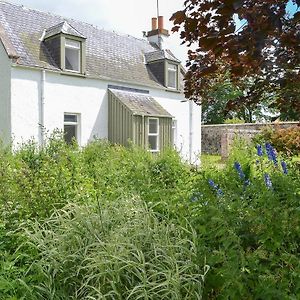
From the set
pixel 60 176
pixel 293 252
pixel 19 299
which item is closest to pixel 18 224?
pixel 60 176

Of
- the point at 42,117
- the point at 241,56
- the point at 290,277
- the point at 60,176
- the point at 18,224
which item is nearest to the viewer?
the point at 290,277

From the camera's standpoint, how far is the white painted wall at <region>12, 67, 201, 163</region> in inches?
507

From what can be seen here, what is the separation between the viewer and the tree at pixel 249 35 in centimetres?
228

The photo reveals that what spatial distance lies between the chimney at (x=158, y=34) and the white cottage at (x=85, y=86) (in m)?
1.36

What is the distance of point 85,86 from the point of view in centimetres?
1462

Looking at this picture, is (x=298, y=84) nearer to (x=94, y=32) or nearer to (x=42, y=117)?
(x=42, y=117)

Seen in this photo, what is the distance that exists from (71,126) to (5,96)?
8.77 ft

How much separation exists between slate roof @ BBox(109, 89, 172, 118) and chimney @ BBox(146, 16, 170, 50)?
460 cm

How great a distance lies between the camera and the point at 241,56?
2.53m

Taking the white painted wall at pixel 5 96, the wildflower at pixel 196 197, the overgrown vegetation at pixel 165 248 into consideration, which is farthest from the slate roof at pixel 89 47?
the wildflower at pixel 196 197

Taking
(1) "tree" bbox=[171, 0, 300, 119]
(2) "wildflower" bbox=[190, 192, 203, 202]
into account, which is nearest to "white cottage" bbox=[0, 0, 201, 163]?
(2) "wildflower" bbox=[190, 192, 203, 202]

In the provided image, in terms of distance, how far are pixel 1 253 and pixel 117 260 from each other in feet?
3.26

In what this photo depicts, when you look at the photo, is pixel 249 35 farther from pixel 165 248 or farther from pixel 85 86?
pixel 85 86

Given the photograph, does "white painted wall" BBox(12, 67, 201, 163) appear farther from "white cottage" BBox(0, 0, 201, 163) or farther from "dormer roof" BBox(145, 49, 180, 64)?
"dormer roof" BBox(145, 49, 180, 64)
